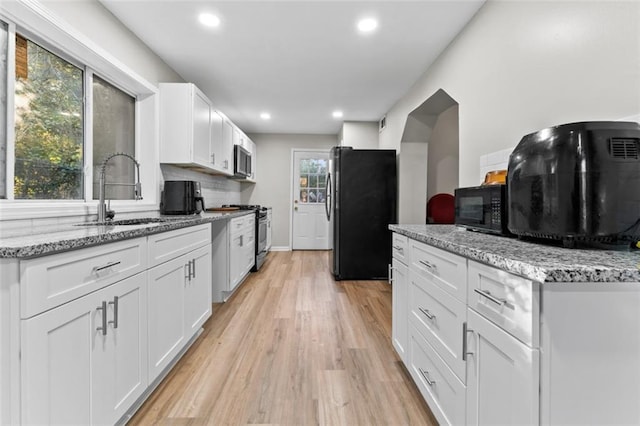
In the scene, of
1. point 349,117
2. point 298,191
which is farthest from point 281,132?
point 349,117

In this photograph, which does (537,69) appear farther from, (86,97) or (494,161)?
(86,97)

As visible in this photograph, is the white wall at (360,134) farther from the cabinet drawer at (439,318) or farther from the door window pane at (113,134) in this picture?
the cabinet drawer at (439,318)

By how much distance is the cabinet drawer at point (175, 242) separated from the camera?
1567mm

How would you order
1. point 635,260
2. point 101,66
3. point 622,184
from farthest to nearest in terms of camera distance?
point 101,66 < point 622,184 < point 635,260

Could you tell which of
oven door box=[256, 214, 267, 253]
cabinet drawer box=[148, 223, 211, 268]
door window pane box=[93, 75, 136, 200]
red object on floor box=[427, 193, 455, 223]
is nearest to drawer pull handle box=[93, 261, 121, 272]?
cabinet drawer box=[148, 223, 211, 268]

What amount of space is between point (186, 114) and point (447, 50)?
2418 millimetres

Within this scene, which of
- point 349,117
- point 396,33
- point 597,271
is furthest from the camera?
point 349,117

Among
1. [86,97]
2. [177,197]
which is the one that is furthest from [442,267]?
[86,97]

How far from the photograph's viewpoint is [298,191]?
627cm

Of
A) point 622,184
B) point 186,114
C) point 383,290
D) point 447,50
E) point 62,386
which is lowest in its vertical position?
point 383,290

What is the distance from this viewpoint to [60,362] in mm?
974

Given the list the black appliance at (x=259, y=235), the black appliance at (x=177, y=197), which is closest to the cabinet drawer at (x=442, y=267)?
the black appliance at (x=177, y=197)

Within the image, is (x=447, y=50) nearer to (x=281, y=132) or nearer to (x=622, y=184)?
(x=622, y=184)

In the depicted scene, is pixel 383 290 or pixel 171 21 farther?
pixel 383 290
